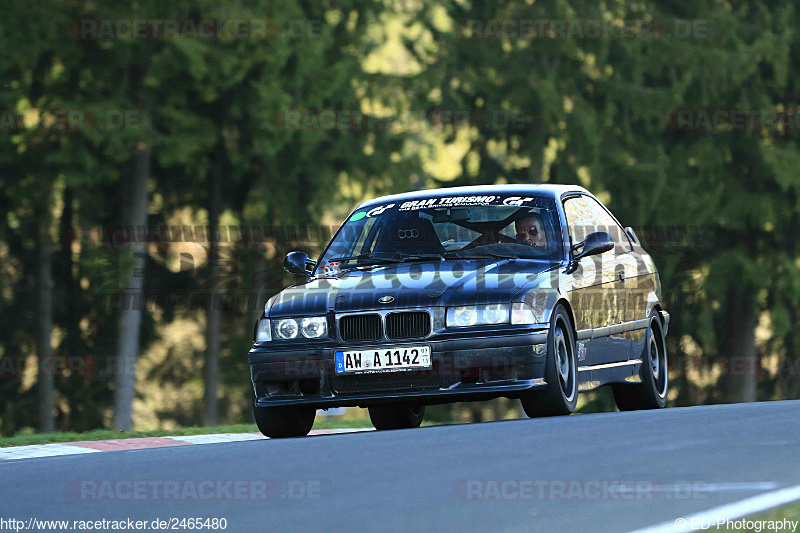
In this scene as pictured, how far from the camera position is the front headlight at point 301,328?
9.52 metres

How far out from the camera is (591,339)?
1045 cm

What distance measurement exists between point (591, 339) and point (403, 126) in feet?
63.1

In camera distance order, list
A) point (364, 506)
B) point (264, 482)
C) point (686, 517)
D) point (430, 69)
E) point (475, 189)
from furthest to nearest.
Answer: point (430, 69), point (475, 189), point (264, 482), point (364, 506), point (686, 517)

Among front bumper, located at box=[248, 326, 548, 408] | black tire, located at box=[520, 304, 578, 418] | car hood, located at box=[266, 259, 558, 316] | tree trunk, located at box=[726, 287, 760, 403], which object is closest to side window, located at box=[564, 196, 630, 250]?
car hood, located at box=[266, 259, 558, 316]

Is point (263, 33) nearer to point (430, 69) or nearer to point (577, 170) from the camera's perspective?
point (430, 69)

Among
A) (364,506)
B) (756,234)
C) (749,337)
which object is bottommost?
(749,337)

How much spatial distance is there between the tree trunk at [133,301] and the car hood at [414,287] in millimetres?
14643

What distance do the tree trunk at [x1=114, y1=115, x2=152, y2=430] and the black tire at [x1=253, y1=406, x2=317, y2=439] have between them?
14.3 metres

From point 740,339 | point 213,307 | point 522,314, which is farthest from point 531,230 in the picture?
point 740,339

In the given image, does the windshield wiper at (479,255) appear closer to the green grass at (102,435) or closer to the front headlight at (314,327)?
the front headlight at (314,327)

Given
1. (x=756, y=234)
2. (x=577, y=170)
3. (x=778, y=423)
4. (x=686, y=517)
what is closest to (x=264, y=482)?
(x=686, y=517)

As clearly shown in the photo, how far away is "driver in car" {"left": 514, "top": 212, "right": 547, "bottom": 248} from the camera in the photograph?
1055cm

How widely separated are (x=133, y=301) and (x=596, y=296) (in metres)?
16.1

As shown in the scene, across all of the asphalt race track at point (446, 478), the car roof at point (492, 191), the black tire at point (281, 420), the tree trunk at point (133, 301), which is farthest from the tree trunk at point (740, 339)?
the asphalt race track at point (446, 478)
